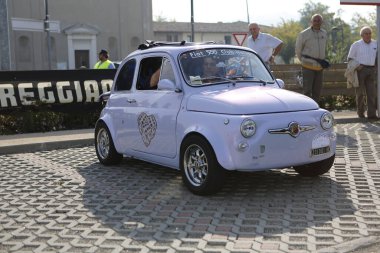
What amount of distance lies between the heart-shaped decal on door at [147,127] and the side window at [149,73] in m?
0.41

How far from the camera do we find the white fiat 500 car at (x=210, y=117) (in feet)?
19.3

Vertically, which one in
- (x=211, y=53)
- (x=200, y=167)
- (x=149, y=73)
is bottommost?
(x=200, y=167)

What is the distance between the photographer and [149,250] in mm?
4547

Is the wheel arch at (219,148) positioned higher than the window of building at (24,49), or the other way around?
the window of building at (24,49)

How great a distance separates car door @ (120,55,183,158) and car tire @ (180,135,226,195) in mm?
312

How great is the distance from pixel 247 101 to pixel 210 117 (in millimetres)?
430

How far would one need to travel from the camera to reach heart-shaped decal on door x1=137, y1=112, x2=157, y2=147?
7.08 metres

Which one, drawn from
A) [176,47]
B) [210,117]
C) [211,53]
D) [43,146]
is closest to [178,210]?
[210,117]

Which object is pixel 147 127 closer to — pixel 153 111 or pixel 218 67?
pixel 153 111

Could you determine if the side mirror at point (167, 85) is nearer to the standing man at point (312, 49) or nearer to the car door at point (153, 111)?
the car door at point (153, 111)

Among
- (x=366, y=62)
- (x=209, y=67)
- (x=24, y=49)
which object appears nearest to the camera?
(x=209, y=67)

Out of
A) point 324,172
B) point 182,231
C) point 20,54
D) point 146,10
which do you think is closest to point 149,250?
point 182,231

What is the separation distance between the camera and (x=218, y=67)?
6.95 metres

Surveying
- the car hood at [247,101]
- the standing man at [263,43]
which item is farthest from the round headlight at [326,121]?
the standing man at [263,43]
